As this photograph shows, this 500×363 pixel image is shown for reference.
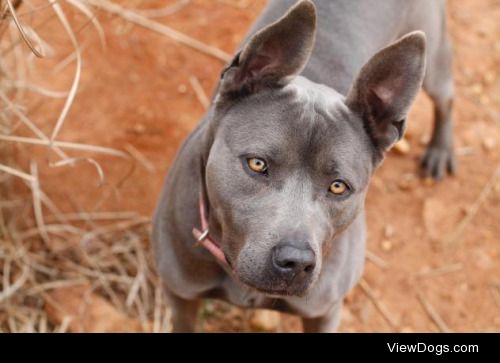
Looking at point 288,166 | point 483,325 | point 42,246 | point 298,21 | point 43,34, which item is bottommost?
point 483,325

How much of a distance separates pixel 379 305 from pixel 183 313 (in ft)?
4.74

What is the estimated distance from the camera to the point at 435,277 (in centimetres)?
527

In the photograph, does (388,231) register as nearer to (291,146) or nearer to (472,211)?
(472,211)

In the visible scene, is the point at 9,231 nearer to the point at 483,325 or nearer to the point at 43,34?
the point at 43,34

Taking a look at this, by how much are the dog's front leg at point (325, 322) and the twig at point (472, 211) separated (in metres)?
1.60

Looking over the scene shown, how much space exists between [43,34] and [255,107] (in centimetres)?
295

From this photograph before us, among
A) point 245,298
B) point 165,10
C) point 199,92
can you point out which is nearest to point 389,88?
point 245,298

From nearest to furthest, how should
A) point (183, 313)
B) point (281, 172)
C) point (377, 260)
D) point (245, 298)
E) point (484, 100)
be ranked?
1. point (281, 172)
2. point (245, 298)
3. point (183, 313)
4. point (377, 260)
5. point (484, 100)

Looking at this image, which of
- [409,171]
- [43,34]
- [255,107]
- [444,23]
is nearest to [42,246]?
[43,34]

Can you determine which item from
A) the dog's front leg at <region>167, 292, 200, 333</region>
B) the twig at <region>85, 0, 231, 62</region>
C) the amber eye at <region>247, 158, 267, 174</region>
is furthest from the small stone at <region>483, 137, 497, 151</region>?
the amber eye at <region>247, 158, 267, 174</region>

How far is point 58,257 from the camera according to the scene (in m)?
5.09

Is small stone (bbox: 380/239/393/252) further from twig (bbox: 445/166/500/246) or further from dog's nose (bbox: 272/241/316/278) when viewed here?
dog's nose (bbox: 272/241/316/278)

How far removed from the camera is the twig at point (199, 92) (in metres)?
5.71

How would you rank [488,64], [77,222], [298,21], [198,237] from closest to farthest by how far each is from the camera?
[298,21]
[198,237]
[77,222]
[488,64]
